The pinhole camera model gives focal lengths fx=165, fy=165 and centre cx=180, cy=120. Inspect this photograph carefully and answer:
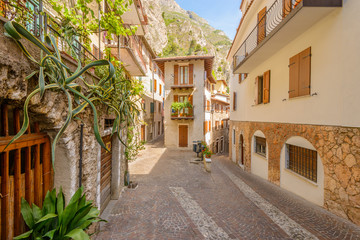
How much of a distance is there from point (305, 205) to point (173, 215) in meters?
4.31

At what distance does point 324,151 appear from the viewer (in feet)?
16.4

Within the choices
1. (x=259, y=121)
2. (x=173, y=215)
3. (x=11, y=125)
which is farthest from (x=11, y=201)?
(x=259, y=121)

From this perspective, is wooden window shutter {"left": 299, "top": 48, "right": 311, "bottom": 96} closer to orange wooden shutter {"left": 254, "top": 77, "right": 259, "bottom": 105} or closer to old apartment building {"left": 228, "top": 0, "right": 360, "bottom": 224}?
old apartment building {"left": 228, "top": 0, "right": 360, "bottom": 224}

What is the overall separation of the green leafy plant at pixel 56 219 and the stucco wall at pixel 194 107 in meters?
14.5

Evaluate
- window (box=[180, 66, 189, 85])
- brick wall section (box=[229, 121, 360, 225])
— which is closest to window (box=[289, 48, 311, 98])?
brick wall section (box=[229, 121, 360, 225])

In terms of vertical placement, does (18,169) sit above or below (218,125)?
above

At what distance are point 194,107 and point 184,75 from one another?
3.50 metres

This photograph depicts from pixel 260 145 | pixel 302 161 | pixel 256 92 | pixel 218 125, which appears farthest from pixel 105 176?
pixel 218 125

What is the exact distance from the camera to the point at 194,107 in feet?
55.6

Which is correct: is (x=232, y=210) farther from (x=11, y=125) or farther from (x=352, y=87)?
(x=11, y=125)

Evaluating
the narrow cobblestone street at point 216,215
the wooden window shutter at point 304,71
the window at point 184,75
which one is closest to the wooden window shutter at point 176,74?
the window at point 184,75

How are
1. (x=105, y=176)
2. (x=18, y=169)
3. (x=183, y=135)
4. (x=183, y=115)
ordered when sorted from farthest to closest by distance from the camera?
1. (x=183, y=135)
2. (x=183, y=115)
3. (x=105, y=176)
4. (x=18, y=169)

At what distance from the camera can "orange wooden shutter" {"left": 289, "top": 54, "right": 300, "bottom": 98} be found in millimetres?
6008

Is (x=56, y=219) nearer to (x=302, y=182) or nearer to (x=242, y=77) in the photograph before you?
(x=302, y=182)
